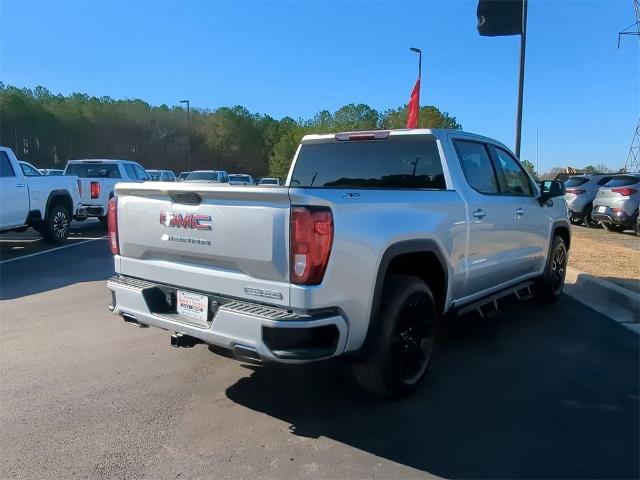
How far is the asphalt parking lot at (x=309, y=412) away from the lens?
3002mm

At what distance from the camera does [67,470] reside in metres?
2.94

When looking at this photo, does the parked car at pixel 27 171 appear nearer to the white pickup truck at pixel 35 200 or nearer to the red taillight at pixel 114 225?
the white pickup truck at pixel 35 200

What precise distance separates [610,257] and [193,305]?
851cm

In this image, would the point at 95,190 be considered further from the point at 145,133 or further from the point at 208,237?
the point at 145,133

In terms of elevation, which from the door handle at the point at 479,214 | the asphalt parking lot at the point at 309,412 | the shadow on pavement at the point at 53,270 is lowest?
the shadow on pavement at the point at 53,270

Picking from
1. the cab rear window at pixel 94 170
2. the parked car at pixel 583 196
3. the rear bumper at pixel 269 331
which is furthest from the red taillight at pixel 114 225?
the parked car at pixel 583 196

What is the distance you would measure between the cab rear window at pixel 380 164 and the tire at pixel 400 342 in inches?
44.9

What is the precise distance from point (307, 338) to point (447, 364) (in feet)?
6.55

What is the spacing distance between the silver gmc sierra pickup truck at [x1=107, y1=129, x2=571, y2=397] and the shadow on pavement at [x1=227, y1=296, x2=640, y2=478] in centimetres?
31

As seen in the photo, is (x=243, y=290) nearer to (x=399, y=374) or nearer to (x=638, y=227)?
(x=399, y=374)

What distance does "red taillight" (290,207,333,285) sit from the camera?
299cm

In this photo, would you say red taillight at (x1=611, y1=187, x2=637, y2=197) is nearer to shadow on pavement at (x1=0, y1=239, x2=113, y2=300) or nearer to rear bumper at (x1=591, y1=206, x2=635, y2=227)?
rear bumper at (x1=591, y1=206, x2=635, y2=227)

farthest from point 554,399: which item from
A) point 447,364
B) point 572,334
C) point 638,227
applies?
point 638,227

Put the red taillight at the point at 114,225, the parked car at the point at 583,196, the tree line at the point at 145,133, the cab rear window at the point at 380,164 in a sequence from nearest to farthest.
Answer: the red taillight at the point at 114,225
the cab rear window at the point at 380,164
the parked car at the point at 583,196
the tree line at the point at 145,133
